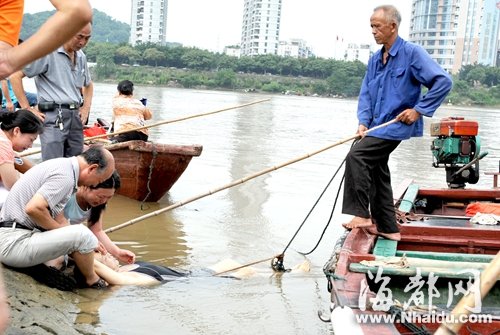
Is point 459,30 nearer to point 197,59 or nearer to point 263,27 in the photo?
point 263,27

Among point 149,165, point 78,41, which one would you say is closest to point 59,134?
point 78,41

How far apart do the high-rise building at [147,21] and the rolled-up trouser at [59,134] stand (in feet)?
417

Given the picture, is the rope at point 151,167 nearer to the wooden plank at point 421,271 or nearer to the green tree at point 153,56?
the wooden plank at point 421,271

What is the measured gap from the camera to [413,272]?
3887mm

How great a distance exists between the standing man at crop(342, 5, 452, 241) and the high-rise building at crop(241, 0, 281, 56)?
414 feet

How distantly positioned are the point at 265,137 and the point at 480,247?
15.2 metres

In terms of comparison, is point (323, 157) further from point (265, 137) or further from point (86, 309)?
point (86, 309)

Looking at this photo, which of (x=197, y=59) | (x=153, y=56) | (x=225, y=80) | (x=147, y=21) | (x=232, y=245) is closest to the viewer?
(x=232, y=245)

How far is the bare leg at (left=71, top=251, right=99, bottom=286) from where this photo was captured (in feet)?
14.8

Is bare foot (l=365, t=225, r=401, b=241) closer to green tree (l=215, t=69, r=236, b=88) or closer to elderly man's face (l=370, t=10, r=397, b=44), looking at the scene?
elderly man's face (l=370, t=10, r=397, b=44)

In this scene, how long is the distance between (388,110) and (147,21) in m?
131

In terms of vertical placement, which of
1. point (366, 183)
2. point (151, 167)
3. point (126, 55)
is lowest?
point (151, 167)

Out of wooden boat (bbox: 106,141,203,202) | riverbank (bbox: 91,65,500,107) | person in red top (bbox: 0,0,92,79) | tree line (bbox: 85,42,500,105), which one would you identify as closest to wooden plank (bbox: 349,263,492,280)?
person in red top (bbox: 0,0,92,79)

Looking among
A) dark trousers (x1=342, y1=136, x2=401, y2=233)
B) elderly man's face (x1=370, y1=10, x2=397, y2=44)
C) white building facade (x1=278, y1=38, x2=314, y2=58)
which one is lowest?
dark trousers (x1=342, y1=136, x2=401, y2=233)
